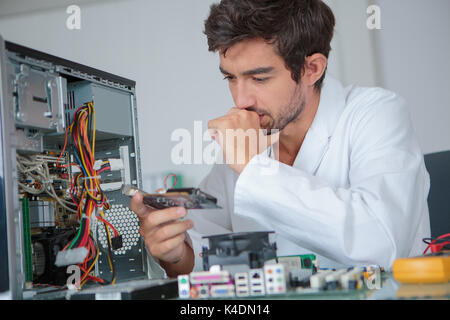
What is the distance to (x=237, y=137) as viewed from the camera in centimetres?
106

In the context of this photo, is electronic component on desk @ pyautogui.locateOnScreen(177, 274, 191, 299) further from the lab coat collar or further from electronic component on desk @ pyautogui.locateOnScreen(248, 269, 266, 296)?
the lab coat collar

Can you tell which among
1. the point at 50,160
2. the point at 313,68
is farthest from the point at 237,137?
the point at 313,68

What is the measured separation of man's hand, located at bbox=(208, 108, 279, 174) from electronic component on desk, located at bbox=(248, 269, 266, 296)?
335 millimetres

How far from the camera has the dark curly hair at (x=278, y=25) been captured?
4.47ft

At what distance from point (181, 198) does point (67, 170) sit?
1.40 feet

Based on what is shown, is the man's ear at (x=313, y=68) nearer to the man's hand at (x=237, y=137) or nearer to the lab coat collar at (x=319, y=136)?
the lab coat collar at (x=319, y=136)

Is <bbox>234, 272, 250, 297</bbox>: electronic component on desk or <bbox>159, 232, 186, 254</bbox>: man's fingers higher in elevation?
<bbox>159, 232, 186, 254</bbox>: man's fingers

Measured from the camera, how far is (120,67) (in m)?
3.73

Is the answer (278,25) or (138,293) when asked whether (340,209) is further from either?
(278,25)

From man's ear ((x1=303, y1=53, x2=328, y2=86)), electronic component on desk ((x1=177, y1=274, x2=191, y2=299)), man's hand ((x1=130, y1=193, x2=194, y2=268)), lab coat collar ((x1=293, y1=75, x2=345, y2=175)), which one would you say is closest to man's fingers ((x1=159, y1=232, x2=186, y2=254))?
man's hand ((x1=130, y1=193, x2=194, y2=268))

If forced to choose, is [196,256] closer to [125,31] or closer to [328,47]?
[328,47]

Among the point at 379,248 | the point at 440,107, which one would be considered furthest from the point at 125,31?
the point at 379,248

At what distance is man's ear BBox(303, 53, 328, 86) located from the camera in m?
1.56

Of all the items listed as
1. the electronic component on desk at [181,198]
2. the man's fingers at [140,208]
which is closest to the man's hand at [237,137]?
the electronic component on desk at [181,198]
